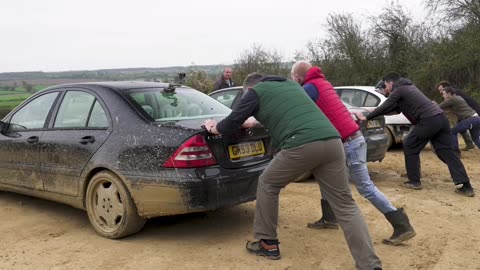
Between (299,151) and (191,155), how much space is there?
102cm

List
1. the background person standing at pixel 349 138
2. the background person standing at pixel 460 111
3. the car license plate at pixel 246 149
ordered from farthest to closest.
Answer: the background person standing at pixel 460 111 → the car license plate at pixel 246 149 → the background person standing at pixel 349 138

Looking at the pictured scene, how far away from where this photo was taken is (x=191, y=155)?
431 centimetres

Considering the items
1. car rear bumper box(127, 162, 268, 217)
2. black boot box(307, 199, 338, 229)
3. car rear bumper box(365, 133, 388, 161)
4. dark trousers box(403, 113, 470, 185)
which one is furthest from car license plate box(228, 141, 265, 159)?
dark trousers box(403, 113, 470, 185)

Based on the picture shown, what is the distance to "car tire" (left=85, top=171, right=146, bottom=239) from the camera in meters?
4.55

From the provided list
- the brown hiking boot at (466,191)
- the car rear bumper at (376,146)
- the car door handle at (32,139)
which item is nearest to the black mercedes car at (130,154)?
the car door handle at (32,139)

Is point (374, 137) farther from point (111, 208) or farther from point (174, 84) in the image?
point (111, 208)

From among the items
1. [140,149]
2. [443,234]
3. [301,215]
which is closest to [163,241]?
[140,149]

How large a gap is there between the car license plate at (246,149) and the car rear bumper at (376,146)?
290cm

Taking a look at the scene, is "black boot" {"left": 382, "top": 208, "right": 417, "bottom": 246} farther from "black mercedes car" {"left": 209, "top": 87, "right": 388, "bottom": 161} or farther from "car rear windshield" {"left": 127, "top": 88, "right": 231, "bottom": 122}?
"black mercedes car" {"left": 209, "top": 87, "right": 388, "bottom": 161}

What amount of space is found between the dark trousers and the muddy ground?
0.46m

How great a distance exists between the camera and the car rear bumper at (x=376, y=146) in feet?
23.8

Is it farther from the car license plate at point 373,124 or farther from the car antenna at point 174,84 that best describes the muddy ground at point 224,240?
the car antenna at point 174,84

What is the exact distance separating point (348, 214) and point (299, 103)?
100cm

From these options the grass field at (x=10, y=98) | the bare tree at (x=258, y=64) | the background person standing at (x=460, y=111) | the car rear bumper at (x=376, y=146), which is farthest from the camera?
the bare tree at (x=258, y=64)
